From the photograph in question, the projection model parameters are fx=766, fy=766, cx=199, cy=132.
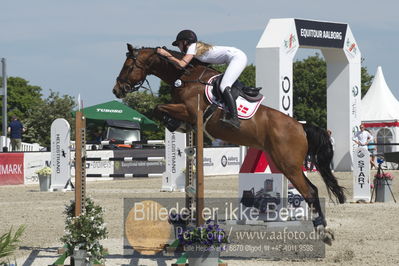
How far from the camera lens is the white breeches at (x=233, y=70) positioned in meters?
7.45

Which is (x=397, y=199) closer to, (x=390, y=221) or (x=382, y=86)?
(x=390, y=221)

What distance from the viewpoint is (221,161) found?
78.4 ft

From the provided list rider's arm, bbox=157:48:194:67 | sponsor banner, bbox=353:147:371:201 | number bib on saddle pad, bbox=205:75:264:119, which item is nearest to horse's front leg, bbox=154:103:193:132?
number bib on saddle pad, bbox=205:75:264:119

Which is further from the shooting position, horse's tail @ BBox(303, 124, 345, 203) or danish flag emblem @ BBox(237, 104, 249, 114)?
horse's tail @ BBox(303, 124, 345, 203)

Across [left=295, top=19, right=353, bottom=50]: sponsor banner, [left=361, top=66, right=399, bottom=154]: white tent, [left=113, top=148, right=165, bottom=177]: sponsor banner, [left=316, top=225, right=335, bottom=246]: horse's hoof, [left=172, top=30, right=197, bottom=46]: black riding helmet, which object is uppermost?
[left=295, top=19, right=353, bottom=50]: sponsor banner

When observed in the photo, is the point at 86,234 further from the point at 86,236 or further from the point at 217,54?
the point at 217,54

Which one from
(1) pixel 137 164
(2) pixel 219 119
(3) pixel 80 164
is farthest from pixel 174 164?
(3) pixel 80 164

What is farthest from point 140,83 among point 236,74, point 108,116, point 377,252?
point 108,116

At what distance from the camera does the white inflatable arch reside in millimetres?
16677

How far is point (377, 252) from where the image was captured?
25.9 ft

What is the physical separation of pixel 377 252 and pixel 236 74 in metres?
2.36

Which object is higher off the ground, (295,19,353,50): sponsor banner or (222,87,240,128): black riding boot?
(295,19,353,50): sponsor banner

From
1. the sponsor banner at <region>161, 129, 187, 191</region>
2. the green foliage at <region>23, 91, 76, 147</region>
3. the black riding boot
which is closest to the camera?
the black riding boot

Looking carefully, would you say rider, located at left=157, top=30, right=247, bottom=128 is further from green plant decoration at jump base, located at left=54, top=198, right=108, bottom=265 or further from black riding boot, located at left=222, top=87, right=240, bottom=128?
green plant decoration at jump base, located at left=54, top=198, right=108, bottom=265
